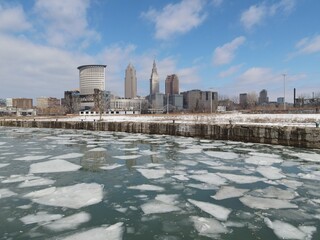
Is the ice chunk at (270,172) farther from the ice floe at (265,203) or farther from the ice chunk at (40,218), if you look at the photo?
the ice chunk at (40,218)

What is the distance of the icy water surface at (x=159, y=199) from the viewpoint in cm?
473

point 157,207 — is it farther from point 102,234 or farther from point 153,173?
point 153,173

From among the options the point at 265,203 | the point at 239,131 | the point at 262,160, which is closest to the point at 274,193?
the point at 265,203

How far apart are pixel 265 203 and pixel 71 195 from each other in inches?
162

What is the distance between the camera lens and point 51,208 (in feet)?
18.7

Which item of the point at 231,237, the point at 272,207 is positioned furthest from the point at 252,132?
the point at 231,237

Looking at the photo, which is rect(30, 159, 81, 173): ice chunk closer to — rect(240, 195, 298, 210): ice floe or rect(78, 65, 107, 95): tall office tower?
rect(240, 195, 298, 210): ice floe

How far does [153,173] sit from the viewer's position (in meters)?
8.83

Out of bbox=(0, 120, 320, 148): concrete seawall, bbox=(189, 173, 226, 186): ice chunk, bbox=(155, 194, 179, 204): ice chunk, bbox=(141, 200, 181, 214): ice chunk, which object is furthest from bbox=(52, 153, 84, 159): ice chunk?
bbox=(0, 120, 320, 148): concrete seawall

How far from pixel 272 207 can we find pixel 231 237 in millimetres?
1778

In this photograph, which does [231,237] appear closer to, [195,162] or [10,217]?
[10,217]

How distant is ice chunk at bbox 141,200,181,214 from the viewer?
222 inches

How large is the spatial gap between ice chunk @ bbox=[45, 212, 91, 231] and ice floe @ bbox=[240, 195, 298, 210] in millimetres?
3167

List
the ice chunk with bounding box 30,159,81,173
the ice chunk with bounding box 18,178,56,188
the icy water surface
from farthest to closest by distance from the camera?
the ice chunk with bounding box 30,159,81,173 → the ice chunk with bounding box 18,178,56,188 → the icy water surface
